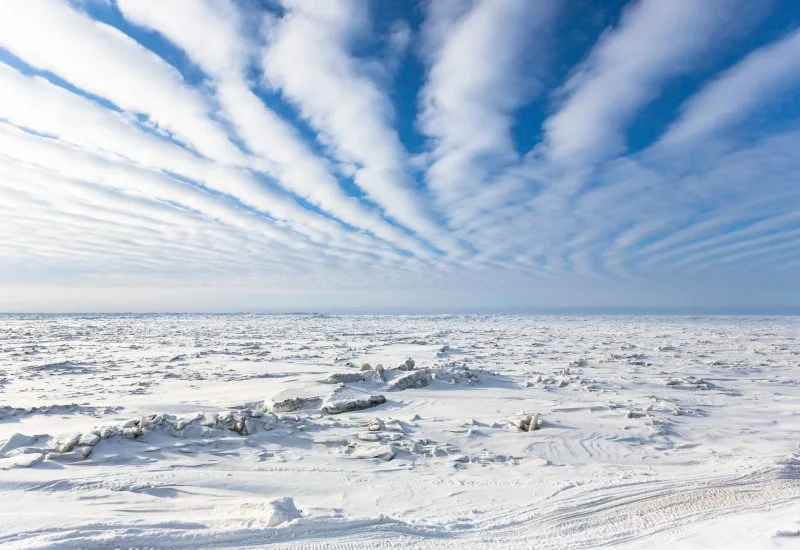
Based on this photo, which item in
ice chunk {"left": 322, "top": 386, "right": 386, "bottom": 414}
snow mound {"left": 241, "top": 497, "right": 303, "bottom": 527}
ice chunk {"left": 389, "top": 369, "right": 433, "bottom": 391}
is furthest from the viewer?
ice chunk {"left": 389, "top": 369, "right": 433, "bottom": 391}

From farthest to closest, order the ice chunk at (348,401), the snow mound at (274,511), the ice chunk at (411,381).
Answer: the ice chunk at (411,381), the ice chunk at (348,401), the snow mound at (274,511)

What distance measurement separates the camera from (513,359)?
819 inches

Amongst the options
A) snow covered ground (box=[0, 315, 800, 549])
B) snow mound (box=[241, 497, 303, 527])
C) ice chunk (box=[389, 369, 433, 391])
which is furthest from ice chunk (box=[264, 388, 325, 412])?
snow mound (box=[241, 497, 303, 527])

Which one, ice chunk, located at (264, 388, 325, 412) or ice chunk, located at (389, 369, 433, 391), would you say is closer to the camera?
ice chunk, located at (264, 388, 325, 412)

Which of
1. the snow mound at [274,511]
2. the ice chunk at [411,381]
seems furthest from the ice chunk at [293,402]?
the snow mound at [274,511]

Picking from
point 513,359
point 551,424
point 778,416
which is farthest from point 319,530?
point 513,359

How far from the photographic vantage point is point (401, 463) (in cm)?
680

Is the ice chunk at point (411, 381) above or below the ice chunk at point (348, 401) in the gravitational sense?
above

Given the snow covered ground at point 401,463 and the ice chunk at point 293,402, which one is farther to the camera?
the ice chunk at point 293,402

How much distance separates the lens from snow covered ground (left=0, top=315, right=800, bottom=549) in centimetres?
451

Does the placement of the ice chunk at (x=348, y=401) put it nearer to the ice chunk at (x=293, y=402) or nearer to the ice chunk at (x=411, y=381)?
the ice chunk at (x=293, y=402)

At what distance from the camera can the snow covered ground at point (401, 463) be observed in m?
4.51

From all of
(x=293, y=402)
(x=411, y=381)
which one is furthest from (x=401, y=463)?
(x=411, y=381)

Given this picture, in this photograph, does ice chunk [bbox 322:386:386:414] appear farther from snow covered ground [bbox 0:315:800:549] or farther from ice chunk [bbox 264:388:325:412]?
ice chunk [bbox 264:388:325:412]
